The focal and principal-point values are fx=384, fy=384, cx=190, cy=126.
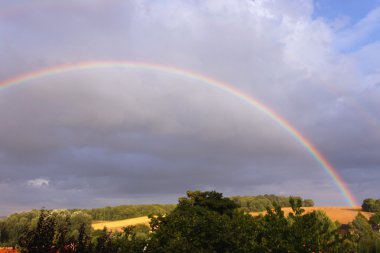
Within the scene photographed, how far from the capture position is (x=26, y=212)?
91125 mm

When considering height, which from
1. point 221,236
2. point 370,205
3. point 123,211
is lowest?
point 123,211

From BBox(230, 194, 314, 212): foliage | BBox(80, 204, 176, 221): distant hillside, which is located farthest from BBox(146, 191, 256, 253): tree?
BBox(80, 204, 176, 221): distant hillside

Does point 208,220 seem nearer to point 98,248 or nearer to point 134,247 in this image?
point 134,247

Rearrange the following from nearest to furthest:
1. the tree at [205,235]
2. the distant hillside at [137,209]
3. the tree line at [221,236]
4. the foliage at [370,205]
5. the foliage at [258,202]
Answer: the tree line at [221,236], the tree at [205,235], the foliage at [370,205], the foliage at [258,202], the distant hillside at [137,209]

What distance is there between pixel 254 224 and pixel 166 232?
157 inches

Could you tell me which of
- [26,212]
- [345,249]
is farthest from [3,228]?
[345,249]

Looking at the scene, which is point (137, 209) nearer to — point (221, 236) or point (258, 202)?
point (258, 202)

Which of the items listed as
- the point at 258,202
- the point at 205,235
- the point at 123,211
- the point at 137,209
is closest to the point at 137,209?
the point at 137,209

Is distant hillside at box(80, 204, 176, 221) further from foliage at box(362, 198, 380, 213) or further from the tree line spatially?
the tree line

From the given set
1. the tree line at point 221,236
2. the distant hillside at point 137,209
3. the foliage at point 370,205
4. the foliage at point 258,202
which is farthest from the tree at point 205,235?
the distant hillside at point 137,209

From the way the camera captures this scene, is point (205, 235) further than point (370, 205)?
No

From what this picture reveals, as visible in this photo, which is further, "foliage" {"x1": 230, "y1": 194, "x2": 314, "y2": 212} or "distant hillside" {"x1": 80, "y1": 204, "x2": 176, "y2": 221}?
"distant hillside" {"x1": 80, "y1": 204, "x2": 176, "y2": 221}

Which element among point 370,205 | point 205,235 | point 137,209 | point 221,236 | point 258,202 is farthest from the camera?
point 137,209

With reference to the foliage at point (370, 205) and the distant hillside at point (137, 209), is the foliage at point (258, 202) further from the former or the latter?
the foliage at point (370, 205)
